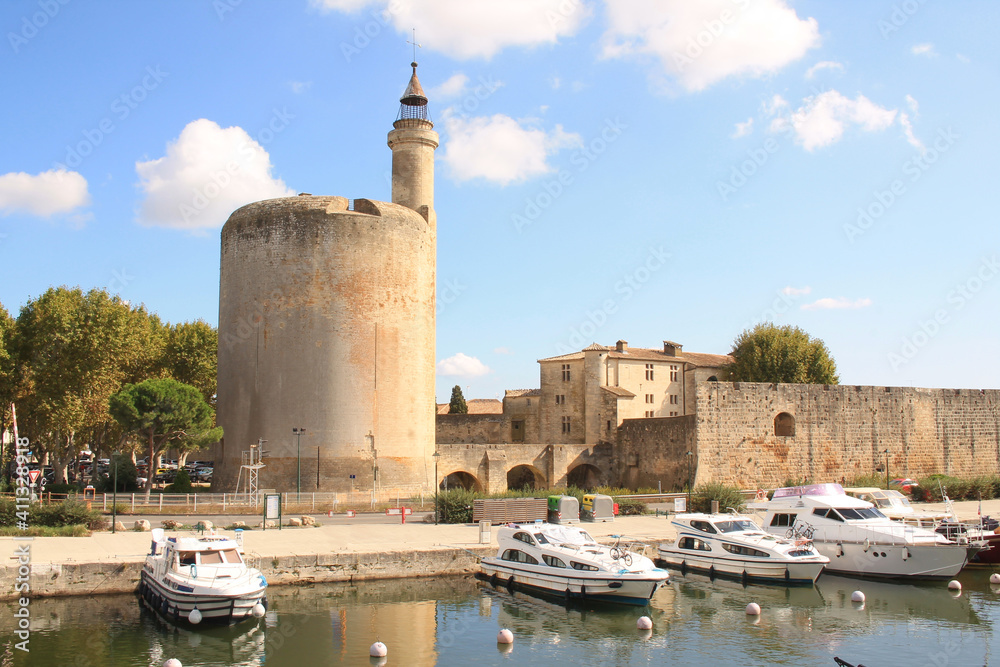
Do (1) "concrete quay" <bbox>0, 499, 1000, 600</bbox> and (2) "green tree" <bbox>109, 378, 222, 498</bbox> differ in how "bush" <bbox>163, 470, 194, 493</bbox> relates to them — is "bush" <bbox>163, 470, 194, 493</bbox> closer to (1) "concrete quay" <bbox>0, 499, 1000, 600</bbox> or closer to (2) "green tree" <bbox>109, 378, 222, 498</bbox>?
(2) "green tree" <bbox>109, 378, 222, 498</bbox>

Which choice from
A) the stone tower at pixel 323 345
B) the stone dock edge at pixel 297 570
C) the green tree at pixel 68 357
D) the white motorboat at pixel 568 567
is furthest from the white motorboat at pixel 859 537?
the green tree at pixel 68 357

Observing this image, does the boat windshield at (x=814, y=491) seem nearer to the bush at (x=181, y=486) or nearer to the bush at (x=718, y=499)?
the bush at (x=718, y=499)

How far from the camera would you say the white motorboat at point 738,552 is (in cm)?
1864

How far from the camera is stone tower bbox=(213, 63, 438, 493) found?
104ft

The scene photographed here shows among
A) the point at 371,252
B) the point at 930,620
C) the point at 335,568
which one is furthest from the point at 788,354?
the point at 335,568

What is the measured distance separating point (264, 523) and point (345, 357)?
10.7 metres

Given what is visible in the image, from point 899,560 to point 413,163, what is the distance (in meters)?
25.5

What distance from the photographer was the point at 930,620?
52.9 feet

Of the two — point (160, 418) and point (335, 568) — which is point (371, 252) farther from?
point (335, 568)

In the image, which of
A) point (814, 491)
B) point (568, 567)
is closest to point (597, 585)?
point (568, 567)

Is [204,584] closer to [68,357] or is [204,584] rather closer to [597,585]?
[597,585]

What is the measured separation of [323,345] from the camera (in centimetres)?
3203

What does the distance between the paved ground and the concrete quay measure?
0.02 metres

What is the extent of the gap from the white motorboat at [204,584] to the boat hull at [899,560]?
542 inches
